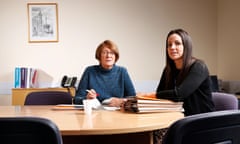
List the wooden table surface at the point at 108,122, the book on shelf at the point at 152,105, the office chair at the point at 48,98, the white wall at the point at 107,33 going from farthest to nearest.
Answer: the white wall at the point at 107,33, the office chair at the point at 48,98, the book on shelf at the point at 152,105, the wooden table surface at the point at 108,122

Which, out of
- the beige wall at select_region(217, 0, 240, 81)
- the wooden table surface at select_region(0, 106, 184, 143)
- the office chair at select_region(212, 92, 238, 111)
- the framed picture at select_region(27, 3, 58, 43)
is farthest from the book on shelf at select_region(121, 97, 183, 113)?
the framed picture at select_region(27, 3, 58, 43)

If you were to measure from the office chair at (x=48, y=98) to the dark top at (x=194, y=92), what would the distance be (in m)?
1.01

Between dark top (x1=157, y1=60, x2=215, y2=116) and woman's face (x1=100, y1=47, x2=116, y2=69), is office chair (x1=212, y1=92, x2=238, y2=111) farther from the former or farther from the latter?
woman's face (x1=100, y1=47, x2=116, y2=69)

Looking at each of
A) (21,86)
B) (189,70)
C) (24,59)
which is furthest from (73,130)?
(24,59)

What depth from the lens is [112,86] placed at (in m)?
2.72

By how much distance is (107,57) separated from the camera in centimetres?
272

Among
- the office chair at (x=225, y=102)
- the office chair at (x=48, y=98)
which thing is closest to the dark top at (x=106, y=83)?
the office chair at (x=48, y=98)

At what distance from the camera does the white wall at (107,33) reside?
4242mm

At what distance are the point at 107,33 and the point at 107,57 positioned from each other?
65.8 inches

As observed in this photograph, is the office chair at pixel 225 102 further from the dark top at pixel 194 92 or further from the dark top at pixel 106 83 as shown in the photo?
the dark top at pixel 106 83

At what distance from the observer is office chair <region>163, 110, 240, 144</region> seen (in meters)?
1.05

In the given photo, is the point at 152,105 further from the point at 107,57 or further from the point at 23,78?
the point at 23,78

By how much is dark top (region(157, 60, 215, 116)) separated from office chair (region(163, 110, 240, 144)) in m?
0.82

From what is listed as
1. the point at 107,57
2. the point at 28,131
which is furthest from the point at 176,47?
the point at 28,131
